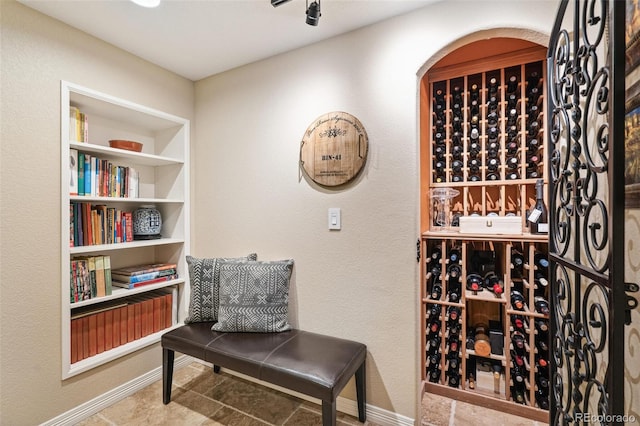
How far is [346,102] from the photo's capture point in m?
1.89

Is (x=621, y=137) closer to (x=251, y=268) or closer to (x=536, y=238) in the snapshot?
(x=536, y=238)

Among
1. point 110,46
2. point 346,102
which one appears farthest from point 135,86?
point 346,102

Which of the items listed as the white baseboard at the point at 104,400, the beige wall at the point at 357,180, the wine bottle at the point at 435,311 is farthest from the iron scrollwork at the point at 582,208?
the white baseboard at the point at 104,400

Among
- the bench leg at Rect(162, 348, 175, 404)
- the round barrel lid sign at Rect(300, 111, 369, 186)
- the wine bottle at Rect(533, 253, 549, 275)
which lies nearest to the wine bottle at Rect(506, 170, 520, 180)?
the wine bottle at Rect(533, 253, 549, 275)

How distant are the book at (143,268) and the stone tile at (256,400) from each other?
1035mm

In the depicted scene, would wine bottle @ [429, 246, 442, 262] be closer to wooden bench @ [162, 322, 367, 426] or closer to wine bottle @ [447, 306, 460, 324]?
wine bottle @ [447, 306, 460, 324]

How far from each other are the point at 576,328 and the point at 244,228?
201 cm

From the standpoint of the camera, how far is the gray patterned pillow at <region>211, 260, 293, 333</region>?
1.90 m

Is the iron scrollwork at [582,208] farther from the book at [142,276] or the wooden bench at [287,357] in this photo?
the book at [142,276]

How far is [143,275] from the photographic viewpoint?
2242mm

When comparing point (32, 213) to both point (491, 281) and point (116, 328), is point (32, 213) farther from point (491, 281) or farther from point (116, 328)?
point (491, 281)

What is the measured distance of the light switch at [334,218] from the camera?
1.91 meters

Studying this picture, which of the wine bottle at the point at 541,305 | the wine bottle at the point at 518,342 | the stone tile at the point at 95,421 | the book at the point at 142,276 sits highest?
the book at the point at 142,276

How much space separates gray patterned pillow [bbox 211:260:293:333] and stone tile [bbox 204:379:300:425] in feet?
1.75
